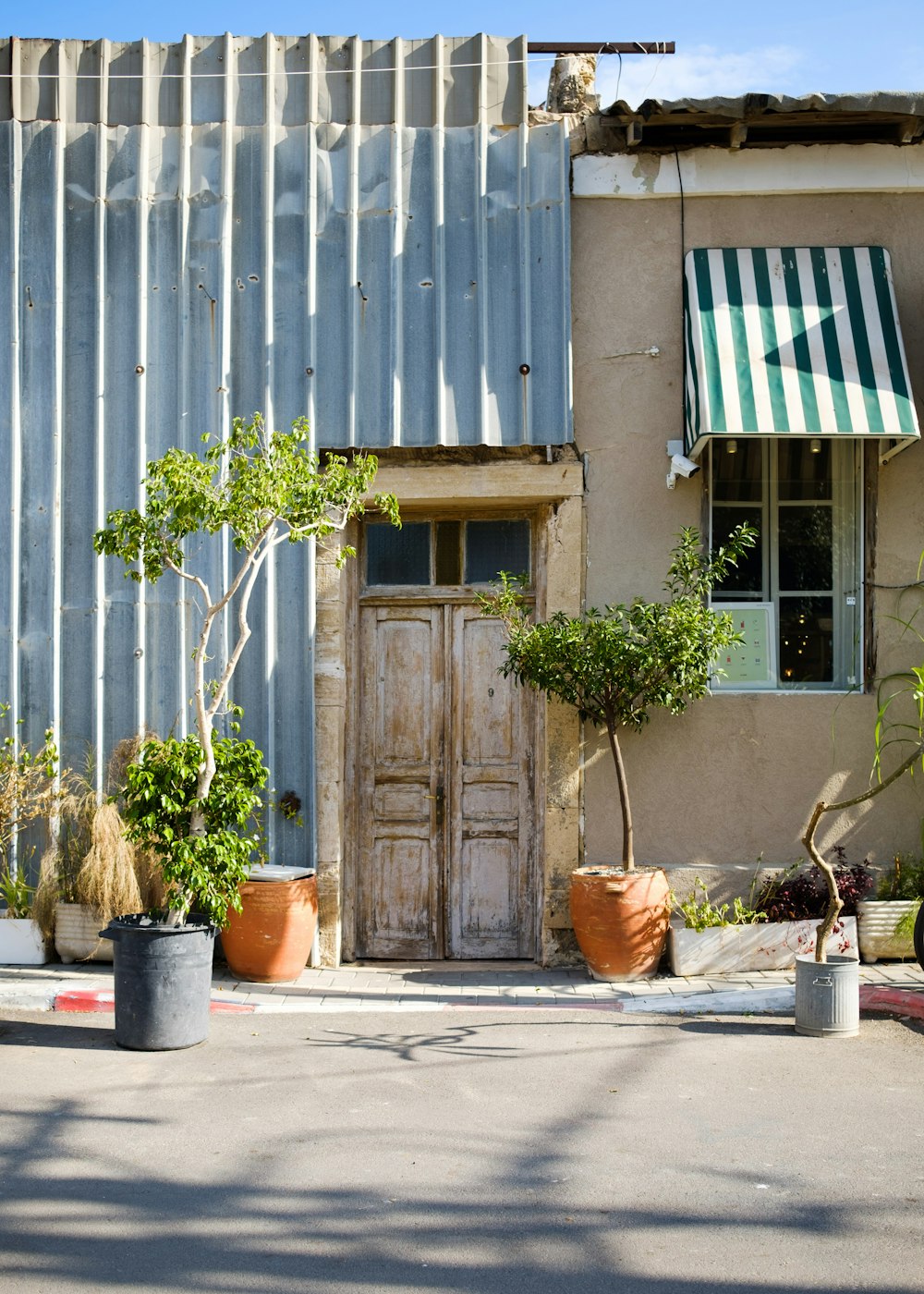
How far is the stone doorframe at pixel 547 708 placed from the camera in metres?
8.10

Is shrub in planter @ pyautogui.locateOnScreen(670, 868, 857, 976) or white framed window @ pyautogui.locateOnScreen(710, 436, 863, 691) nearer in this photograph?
shrub in planter @ pyautogui.locateOnScreen(670, 868, 857, 976)

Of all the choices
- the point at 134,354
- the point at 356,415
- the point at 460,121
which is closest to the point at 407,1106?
the point at 356,415

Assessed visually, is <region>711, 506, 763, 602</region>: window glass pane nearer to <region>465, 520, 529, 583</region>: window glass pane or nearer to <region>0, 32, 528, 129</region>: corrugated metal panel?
<region>465, 520, 529, 583</region>: window glass pane

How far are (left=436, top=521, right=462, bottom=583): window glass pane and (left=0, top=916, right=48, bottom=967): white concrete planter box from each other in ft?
→ 11.7

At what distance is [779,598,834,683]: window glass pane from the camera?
8.30m

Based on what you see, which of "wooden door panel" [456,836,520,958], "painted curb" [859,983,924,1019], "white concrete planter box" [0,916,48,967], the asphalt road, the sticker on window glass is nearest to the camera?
the asphalt road

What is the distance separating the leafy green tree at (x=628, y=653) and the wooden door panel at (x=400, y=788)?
96 centimetres

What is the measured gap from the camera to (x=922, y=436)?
8.22 meters

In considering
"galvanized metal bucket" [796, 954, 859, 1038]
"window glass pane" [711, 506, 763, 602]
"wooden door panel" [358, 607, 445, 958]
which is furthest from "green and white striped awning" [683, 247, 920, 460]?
"galvanized metal bucket" [796, 954, 859, 1038]

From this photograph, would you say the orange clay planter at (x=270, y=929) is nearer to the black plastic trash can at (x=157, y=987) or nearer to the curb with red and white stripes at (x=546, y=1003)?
the curb with red and white stripes at (x=546, y=1003)

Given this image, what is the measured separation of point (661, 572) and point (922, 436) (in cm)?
198

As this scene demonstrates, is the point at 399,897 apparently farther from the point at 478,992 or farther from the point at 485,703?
the point at 485,703

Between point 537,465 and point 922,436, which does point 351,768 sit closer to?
point 537,465

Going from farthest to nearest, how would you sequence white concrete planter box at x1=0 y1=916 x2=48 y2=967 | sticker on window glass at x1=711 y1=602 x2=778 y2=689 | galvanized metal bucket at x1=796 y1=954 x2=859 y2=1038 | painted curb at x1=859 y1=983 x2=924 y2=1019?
sticker on window glass at x1=711 y1=602 x2=778 y2=689, white concrete planter box at x1=0 y1=916 x2=48 y2=967, painted curb at x1=859 y1=983 x2=924 y2=1019, galvanized metal bucket at x1=796 y1=954 x2=859 y2=1038
